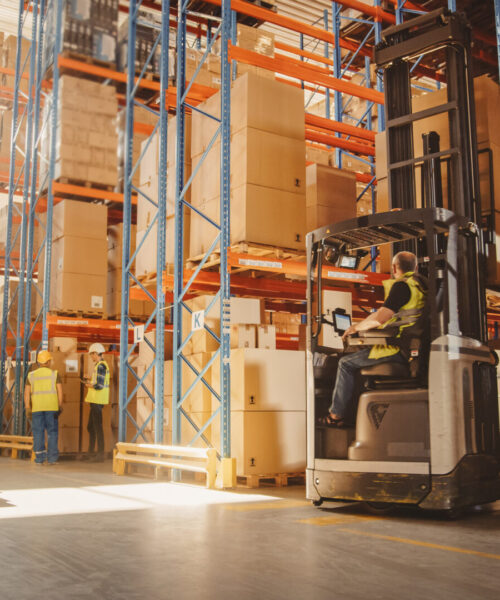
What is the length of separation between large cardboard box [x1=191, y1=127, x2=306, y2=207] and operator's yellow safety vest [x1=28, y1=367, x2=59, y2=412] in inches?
153

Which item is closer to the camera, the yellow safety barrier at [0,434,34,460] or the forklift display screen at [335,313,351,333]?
the forklift display screen at [335,313,351,333]

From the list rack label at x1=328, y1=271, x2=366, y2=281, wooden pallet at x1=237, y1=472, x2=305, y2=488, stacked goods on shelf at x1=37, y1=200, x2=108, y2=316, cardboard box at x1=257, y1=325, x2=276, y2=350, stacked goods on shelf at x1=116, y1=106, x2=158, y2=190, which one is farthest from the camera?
stacked goods on shelf at x1=116, y1=106, x2=158, y2=190

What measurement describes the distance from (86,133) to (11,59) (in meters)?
3.79

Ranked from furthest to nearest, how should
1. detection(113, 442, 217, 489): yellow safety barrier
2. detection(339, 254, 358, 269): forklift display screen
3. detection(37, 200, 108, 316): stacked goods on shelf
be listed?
detection(37, 200, 108, 316): stacked goods on shelf, detection(113, 442, 217, 489): yellow safety barrier, detection(339, 254, 358, 269): forklift display screen

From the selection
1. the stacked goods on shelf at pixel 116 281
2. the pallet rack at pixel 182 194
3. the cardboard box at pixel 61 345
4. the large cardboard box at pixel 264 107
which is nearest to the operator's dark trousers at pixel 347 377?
the pallet rack at pixel 182 194

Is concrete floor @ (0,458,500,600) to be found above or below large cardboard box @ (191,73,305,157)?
below

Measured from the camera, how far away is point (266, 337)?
23.1ft

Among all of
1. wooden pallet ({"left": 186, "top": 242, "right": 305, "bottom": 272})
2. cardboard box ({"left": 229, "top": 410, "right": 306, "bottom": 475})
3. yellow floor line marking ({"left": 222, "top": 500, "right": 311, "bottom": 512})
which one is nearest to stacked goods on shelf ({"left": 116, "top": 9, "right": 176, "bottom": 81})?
wooden pallet ({"left": 186, "top": 242, "right": 305, "bottom": 272})

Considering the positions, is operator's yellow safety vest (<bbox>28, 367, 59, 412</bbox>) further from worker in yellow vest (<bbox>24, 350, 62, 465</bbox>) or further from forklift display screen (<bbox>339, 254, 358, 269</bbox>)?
forklift display screen (<bbox>339, 254, 358, 269</bbox>)

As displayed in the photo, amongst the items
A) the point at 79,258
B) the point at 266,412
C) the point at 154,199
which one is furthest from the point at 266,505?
the point at 79,258

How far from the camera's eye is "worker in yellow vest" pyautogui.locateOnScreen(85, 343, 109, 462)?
10.2m

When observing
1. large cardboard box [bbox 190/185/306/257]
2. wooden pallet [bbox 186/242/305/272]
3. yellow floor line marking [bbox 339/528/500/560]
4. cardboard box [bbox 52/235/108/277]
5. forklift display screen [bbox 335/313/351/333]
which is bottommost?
yellow floor line marking [bbox 339/528/500/560]

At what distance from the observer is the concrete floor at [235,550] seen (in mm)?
2693

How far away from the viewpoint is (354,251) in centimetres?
556
